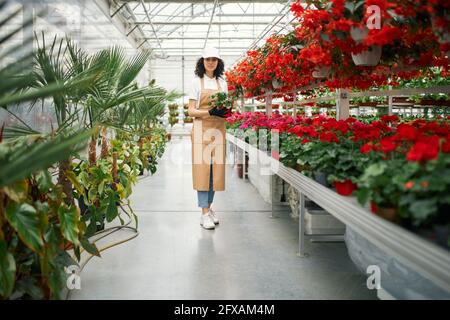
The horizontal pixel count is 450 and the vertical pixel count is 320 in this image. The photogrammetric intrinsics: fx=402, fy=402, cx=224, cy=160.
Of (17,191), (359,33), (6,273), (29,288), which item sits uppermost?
(359,33)

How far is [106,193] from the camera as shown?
3.04 metres

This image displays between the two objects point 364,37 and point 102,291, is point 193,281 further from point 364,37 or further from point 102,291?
point 364,37

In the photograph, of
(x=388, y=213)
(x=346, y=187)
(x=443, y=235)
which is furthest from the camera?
(x=346, y=187)

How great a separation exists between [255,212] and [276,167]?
1.05 meters

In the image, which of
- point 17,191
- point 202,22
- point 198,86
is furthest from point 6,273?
point 202,22

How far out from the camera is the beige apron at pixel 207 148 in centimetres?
337

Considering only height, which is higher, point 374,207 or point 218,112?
point 218,112

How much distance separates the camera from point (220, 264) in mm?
2561

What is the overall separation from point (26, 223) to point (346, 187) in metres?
1.32

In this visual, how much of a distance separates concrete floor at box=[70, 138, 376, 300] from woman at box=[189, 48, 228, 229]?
14.2 inches

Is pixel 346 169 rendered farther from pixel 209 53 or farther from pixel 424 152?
pixel 209 53

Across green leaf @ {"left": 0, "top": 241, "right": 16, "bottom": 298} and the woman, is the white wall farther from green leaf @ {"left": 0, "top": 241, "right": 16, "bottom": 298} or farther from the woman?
green leaf @ {"left": 0, "top": 241, "right": 16, "bottom": 298}

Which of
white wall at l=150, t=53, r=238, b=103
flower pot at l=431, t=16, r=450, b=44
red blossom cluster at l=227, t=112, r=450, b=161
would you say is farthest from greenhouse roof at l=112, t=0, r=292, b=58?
flower pot at l=431, t=16, r=450, b=44
